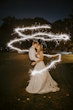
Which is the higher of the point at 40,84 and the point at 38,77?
the point at 38,77

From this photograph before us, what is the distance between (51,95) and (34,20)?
62.4 metres

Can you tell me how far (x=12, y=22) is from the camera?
78125 millimetres

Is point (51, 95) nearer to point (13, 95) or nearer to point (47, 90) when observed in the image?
point (47, 90)

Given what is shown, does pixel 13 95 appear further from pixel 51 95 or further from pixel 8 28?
pixel 8 28

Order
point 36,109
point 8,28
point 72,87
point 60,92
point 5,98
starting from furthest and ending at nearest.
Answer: point 8,28 → point 72,87 → point 60,92 → point 5,98 → point 36,109

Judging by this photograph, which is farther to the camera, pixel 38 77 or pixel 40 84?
pixel 38 77

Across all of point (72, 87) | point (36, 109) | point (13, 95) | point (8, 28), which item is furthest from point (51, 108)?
point (8, 28)

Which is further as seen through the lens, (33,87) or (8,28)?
(8,28)

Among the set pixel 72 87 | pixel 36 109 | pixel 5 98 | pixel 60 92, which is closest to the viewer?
pixel 36 109

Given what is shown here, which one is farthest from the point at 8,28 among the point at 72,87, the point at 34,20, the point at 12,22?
the point at 72,87

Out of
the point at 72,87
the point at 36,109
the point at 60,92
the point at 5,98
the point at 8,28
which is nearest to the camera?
the point at 36,109

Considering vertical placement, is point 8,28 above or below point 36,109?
above

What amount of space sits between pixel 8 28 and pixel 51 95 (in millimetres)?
67296

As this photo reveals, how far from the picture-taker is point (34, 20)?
7181cm
